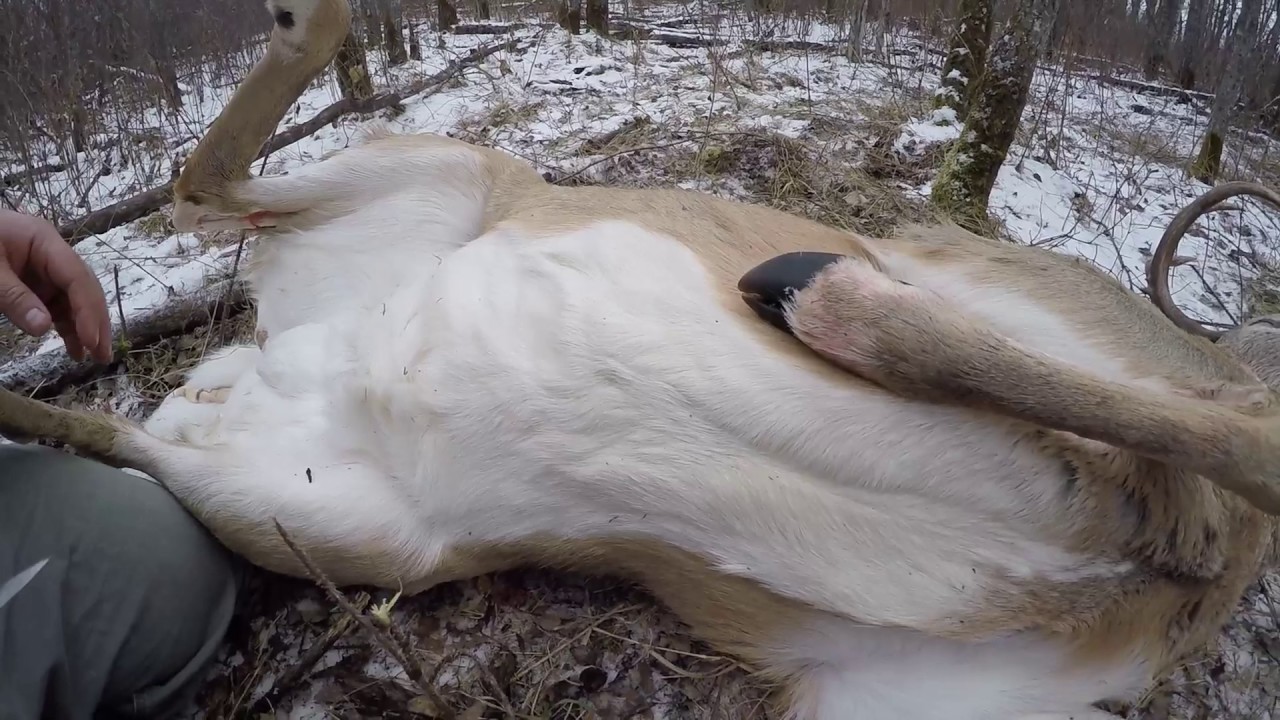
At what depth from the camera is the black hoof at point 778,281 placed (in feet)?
6.38

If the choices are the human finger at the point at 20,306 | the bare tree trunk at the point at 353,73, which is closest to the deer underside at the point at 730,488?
the human finger at the point at 20,306

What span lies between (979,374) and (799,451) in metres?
0.43

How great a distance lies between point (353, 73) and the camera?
5555 mm

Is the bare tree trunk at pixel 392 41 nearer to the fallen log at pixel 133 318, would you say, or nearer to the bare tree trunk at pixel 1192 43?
the fallen log at pixel 133 318

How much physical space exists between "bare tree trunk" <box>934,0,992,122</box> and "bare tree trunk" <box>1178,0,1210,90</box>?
6566mm

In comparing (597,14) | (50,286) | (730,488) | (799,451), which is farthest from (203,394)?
(597,14)

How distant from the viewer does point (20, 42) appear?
17.6 feet

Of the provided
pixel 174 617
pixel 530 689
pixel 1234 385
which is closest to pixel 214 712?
pixel 174 617

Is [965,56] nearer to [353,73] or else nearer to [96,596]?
[353,73]

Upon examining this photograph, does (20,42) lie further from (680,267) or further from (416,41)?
(680,267)

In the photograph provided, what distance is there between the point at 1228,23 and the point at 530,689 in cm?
1176

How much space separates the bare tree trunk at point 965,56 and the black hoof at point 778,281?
3649 millimetres

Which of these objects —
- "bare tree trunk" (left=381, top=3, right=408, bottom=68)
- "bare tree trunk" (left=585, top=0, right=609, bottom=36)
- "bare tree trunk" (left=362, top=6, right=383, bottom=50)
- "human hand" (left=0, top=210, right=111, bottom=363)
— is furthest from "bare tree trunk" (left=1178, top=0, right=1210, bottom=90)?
"human hand" (left=0, top=210, right=111, bottom=363)

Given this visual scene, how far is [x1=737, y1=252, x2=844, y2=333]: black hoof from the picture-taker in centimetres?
194
